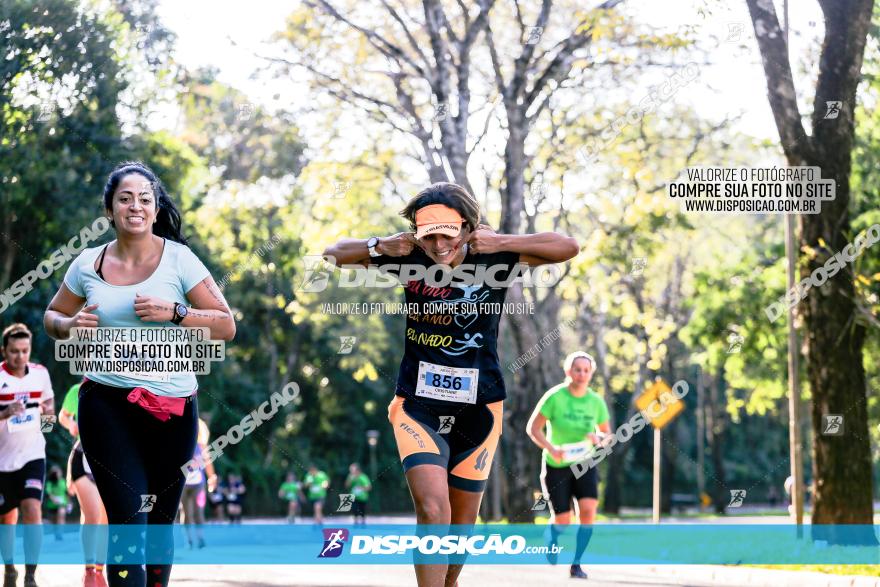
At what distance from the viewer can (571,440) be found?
13.0 m

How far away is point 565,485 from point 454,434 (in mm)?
6264

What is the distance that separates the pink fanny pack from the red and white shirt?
4.90m

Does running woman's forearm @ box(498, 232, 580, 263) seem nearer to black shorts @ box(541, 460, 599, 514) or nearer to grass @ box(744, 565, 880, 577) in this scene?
grass @ box(744, 565, 880, 577)

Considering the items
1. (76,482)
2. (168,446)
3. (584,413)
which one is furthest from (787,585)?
(168,446)

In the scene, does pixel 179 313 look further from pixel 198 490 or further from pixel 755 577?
pixel 198 490

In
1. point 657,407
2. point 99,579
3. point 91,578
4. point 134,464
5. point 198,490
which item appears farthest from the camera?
point 657,407

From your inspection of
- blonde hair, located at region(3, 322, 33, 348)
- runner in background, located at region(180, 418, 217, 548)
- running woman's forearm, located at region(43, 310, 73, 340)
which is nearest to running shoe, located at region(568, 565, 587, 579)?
runner in background, located at region(180, 418, 217, 548)

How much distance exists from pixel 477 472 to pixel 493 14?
20.2 meters

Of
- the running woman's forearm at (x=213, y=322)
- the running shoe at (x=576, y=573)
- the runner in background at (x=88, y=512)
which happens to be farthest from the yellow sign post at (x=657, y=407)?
the running woman's forearm at (x=213, y=322)

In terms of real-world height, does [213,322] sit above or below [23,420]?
above

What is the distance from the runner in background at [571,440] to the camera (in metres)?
12.9

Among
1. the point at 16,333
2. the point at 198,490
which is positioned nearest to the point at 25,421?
the point at 16,333

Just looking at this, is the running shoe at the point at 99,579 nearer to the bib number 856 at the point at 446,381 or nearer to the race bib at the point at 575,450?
the bib number 856 at the point at 446,381

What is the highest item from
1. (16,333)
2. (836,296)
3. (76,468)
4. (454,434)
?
(836,296)
